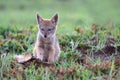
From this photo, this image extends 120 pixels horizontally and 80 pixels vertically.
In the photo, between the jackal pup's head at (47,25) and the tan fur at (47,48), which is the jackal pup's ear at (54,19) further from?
the tan fur at (47,48)

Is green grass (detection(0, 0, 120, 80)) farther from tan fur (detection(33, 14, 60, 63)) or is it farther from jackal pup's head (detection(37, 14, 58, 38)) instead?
jackal pup's head (detection(37, 14, 58, 38))

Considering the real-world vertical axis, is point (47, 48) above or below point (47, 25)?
below

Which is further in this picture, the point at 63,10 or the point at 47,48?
the point at 63,10

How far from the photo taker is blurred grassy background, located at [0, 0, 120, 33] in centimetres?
1950

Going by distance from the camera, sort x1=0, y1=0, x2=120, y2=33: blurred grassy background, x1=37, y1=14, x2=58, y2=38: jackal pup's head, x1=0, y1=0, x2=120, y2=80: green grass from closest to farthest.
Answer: x1=0, y1=0, x2=120, y2=80: green grass < x1=37, y1=14, x2=58, y2=38: jackal pup's head < x1=0, y1=0, x2=120, y2=33: blurred grassy background

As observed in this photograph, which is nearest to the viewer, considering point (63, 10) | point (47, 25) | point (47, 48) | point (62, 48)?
point (47, 48)

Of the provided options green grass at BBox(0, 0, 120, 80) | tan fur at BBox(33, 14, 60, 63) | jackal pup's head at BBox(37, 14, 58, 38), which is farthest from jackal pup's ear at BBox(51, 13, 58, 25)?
green grass at BBox(0, 0, 120, 80)

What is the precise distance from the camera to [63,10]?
69.5ft

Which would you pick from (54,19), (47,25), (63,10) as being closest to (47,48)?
(47,25)

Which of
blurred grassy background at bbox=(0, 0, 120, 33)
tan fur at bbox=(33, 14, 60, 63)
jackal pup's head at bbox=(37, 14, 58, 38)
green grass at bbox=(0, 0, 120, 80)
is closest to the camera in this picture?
green grass at bbox=(0, 0, 120, 80)

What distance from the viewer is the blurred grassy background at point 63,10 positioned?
768 inches

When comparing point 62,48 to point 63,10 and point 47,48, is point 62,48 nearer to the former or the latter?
point 47,48

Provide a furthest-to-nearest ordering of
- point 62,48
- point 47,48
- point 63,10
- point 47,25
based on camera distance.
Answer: point 63,10 < point 62,48 < point 47,25 < point 47,48

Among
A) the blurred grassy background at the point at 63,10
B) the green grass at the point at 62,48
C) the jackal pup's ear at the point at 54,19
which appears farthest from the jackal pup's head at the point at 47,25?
the blurred grassy background at the point at 63,10
